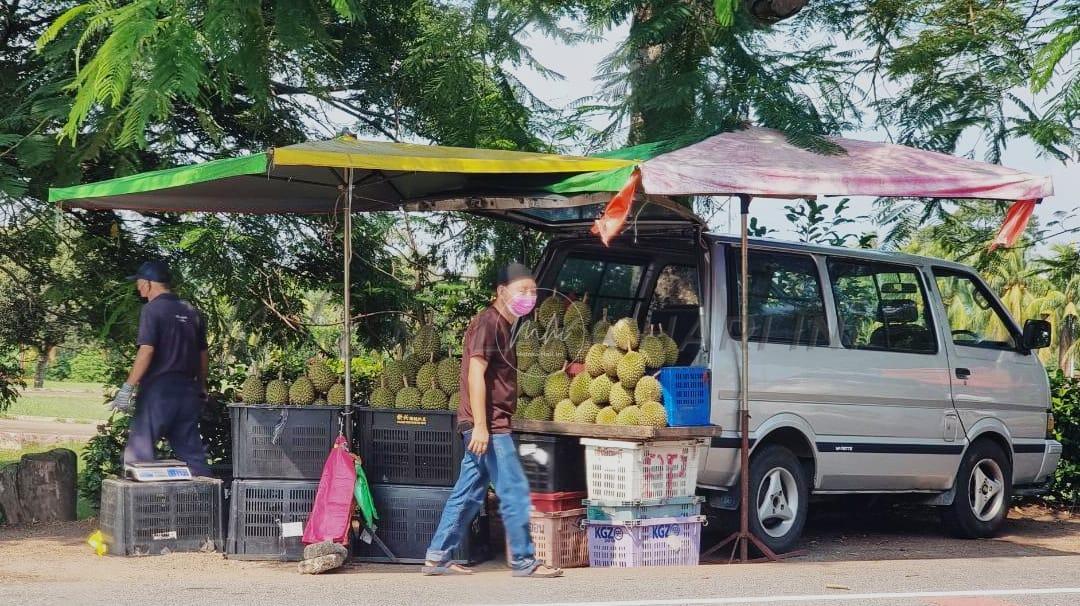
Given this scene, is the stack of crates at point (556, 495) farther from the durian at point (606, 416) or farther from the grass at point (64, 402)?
the grass at point (64, 402)

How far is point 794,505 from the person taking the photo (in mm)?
8328

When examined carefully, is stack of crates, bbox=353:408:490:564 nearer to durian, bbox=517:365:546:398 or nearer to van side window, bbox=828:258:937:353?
durian, bbox=517:365:546:398

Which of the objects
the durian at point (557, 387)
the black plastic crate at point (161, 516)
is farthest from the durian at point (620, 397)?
the black plastic crate at point (161, 516)

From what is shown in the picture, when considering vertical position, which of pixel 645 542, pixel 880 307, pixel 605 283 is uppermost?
pixel 605 283

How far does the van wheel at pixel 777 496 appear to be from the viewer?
8.12 m

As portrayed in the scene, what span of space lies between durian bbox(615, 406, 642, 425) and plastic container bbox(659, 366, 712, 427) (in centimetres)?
17

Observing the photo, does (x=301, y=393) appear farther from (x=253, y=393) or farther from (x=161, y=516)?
(x=161, y=516)

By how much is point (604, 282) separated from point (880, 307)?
1.97 meters

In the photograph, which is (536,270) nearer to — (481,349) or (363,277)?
(481,349)

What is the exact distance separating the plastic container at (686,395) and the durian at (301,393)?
2.22 m

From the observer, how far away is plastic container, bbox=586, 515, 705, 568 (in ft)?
24.5

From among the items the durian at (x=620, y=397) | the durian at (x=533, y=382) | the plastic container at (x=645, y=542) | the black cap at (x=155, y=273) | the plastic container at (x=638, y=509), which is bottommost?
the plastic container at (x=645, y=542)

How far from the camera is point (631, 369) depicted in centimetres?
752

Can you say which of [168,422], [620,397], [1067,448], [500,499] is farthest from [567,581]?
[1067,448]
